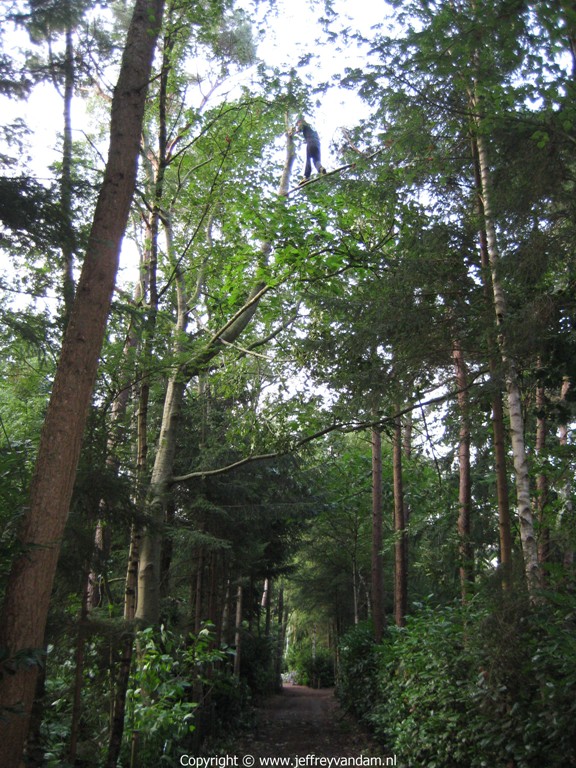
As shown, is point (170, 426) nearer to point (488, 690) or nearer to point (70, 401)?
point (70, 401)

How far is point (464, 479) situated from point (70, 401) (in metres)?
7.16

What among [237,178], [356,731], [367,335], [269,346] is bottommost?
[356,731]

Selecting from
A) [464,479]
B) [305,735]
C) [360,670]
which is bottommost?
[305,735]

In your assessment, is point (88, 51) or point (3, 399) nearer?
point (88, 51)

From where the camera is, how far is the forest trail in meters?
10.4

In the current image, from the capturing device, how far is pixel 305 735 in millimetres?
12242

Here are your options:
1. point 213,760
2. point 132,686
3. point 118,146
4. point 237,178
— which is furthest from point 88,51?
point 213,760

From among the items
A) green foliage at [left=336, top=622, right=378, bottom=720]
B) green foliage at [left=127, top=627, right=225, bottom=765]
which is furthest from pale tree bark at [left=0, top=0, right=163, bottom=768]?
green foliage at [left=336, top=622, right=378, bottom=720]

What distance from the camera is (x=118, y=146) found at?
610cm

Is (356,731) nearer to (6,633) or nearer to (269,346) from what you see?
(269,346)

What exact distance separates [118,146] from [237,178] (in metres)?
5.19

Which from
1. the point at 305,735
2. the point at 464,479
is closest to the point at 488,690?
the point at 464,479

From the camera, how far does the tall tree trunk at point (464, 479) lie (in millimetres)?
6617

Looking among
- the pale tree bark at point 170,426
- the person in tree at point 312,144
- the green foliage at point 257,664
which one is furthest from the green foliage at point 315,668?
the person in tree at point 312,144
